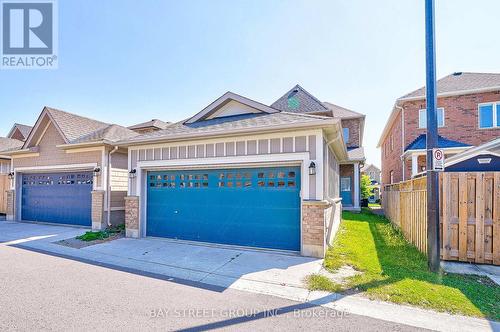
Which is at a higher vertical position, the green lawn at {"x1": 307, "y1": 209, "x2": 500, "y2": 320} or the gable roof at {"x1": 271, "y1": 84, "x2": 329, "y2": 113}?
the gable roof at {"x1": 271, "y1": 84, "x2": 329, "y2": 113}

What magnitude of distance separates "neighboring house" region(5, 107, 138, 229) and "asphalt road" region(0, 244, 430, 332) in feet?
18.0

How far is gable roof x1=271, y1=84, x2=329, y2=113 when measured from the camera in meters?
18.5

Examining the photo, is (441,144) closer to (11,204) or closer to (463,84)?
(463,84)

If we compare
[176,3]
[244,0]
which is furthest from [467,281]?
[176,3]

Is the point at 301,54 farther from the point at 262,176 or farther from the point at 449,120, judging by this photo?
the point at 449,120

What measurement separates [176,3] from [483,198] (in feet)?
33.7

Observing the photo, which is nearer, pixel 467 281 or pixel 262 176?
pixel 467 281

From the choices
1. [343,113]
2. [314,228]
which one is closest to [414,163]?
[343,113]

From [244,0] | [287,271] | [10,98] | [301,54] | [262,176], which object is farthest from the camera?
[10,98]

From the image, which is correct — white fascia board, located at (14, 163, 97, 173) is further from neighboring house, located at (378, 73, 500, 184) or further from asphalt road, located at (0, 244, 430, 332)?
neighboring house, located at (378, 73, 500, 184)

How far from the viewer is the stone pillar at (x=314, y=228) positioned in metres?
6.17

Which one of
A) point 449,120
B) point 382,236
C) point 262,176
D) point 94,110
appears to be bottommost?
point 382,236

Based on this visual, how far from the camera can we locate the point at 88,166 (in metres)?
10.5

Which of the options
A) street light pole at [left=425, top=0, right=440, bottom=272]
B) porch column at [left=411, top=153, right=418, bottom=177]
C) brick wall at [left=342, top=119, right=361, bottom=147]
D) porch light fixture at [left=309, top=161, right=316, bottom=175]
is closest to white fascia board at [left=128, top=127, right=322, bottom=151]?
porch light fixture at [left=309, top=161, right=316, bottom=175]
